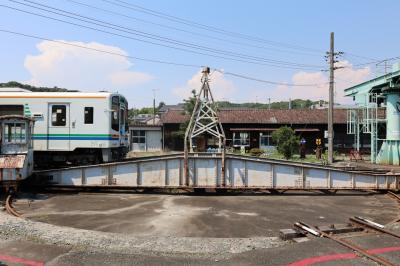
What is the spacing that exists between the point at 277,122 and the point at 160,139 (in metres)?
13.5

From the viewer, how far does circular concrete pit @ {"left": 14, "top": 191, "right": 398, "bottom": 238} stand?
9.72 meters

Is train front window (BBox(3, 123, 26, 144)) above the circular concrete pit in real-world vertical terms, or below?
above

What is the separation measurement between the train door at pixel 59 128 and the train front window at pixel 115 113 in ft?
6.25

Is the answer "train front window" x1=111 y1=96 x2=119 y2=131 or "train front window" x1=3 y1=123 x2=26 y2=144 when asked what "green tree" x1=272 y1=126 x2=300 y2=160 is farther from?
"train front window" x1=3 y1=123 x2=26 y2=144

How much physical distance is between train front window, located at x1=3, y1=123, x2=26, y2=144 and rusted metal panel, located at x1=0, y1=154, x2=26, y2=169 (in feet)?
2.48

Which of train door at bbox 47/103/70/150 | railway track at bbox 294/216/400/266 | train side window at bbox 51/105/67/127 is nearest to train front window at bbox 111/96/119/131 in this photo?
train door at bbox 47/103/70/150

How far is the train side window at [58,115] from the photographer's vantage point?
57.1ft

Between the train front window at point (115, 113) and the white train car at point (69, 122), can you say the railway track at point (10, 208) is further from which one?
the train front window at point (115, 113)

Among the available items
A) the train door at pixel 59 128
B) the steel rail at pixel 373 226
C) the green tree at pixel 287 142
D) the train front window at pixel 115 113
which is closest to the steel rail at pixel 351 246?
the steel rail at pixel 373 226

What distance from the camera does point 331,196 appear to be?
50.0 feet

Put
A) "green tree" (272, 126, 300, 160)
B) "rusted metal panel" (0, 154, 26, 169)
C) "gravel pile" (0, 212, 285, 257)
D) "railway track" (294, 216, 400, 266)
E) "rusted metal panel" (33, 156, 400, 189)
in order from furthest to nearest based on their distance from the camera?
"green tree" (272, 126, 300, 160) < "rusted metal panel" (33, 156, 400, 189) < "rusted metal panel" (0, 154, 26, 169) < "gravel pile" (0, 212, 285, 257) < "railway track" (294, 216, 400, 266)

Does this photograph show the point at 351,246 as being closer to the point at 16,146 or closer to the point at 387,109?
the point at 16,146

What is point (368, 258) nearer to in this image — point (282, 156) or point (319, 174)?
point (319, 174)

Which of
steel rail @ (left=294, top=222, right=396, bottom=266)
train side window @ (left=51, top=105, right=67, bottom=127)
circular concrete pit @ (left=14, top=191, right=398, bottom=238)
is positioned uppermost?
train side window @ (left=51, top=105, right=67, bottom=127)
